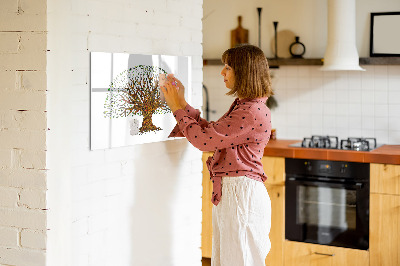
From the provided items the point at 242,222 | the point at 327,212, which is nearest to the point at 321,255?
the point at 327,212

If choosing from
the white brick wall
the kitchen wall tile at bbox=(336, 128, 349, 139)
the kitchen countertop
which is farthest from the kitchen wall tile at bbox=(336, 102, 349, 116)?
the white brick wall

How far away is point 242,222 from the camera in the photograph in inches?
110

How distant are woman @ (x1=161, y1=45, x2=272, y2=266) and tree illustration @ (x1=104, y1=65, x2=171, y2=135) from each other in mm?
83

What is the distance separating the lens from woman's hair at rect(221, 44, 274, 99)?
109 inches

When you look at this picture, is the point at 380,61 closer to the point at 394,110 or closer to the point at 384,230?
the point at 394,110

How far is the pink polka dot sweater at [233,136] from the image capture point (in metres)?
2.73

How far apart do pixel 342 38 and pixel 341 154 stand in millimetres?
955

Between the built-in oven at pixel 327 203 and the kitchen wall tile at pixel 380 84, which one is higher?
the kitchen wall tile at pixel 380 84

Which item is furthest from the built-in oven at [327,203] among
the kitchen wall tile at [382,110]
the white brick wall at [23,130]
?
the white brick wall at [23,130]

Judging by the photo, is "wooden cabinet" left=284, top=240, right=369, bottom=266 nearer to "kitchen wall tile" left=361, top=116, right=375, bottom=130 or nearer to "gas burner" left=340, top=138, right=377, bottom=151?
"gas burner" left=340, top=138, right=377, bottom=151

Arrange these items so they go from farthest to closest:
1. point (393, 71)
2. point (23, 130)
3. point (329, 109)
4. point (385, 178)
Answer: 1. point (329, 109)
2. point (393, 71)
3. point (385, 178)
4. point (23, 130)

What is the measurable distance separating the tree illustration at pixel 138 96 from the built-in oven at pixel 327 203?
5.55 ft

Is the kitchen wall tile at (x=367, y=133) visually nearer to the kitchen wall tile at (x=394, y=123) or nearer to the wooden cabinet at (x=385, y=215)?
the kitchen wall tile at (x=394, y=123)

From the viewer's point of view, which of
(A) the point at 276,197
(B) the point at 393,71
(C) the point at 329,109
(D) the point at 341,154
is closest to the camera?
(D) the point at 341,154
